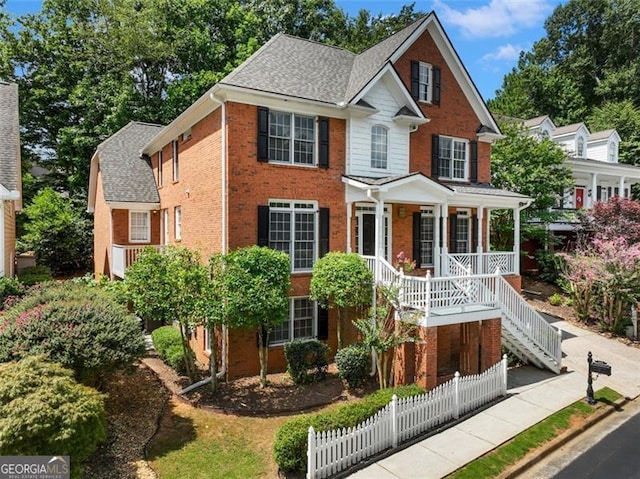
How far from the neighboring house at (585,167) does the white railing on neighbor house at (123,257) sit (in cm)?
2433

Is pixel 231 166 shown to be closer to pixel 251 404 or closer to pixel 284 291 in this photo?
pixel 284 291

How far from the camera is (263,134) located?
12898 mm

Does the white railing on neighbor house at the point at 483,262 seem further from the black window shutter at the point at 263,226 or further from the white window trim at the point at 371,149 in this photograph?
the black window shutter at the point at 263,226

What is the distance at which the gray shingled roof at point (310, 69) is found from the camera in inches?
518

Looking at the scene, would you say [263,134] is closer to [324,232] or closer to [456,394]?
[324,232]

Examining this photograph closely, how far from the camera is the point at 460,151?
1788cm

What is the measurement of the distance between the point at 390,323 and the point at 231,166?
703cm

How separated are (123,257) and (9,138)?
6.79 metres

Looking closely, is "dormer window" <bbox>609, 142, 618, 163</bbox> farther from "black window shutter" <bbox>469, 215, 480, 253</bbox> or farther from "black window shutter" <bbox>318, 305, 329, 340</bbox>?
"black window shutter" <bbox>318, 305, 329, 340</bbox>

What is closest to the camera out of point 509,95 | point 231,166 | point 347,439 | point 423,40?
point 347,439

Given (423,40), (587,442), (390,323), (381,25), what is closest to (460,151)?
(423,40)

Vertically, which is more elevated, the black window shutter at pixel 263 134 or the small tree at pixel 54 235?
the black window shutter at pixel 263 134

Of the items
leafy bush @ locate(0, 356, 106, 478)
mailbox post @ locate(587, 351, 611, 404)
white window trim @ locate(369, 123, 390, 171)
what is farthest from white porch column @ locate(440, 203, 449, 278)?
leafy bush @ locate(0, 356, 106, 478)

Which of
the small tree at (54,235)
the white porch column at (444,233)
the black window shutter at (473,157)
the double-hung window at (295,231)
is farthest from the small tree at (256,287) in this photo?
the small tree at (54,235)
